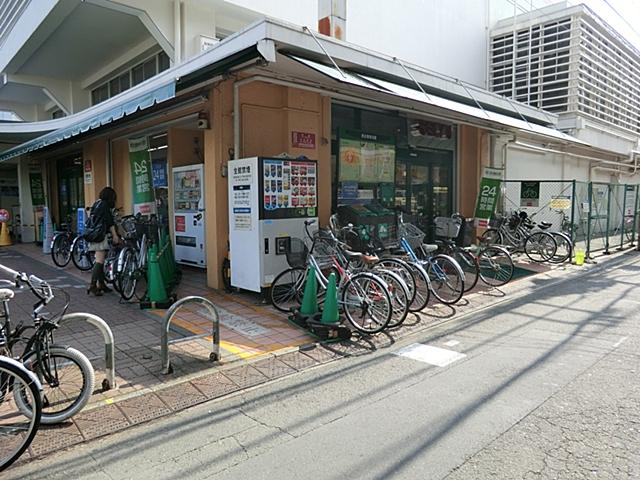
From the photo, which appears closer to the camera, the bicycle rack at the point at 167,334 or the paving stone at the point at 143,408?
the paving stone at the point at 143,408

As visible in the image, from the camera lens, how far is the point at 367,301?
5789mm

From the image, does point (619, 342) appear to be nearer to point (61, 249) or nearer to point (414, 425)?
point (414, 425)

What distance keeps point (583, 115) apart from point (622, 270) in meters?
8.52

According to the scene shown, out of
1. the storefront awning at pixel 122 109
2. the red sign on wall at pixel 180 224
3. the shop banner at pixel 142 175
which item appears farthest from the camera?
the red sign on wall at pixel 180 224

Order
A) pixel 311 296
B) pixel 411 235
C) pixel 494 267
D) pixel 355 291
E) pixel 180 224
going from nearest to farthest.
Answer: pixel 355 291
pixel 311 296
pixel 411 235
pixel 494 267
pixel 180 224

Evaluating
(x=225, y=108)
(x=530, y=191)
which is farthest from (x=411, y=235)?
(x=530, y=191)

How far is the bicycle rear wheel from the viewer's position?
8828mm

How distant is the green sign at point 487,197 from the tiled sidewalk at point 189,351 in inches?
160

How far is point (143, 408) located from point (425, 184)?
9.48 m

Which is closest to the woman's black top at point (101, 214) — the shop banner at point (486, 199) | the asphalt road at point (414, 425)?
the asphalt road at point (414, 425)

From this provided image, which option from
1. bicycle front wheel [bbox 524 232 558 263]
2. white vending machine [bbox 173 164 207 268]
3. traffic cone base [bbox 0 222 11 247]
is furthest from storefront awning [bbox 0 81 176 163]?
bicycle front wheel [bbox 524 232 558 263]

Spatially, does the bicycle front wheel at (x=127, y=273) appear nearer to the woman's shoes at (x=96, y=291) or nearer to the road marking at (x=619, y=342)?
the woman's shoes at (x=96, y=291)

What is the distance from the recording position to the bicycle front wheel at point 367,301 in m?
5.75

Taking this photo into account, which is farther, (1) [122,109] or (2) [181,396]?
(1) [122,109]
